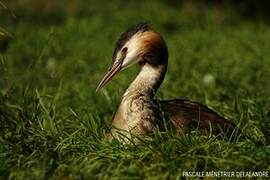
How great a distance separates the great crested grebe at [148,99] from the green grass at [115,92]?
0.60 feet

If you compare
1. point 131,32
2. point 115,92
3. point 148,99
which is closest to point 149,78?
point 148,99

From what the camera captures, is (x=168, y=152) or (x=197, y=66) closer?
(x=168, y=152)

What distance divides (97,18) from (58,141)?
8.22 metres

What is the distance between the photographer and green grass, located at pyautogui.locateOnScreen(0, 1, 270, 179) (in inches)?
184

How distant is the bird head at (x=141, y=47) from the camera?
5586mm

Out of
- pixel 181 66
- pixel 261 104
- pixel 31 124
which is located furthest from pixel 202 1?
pixel 31 124

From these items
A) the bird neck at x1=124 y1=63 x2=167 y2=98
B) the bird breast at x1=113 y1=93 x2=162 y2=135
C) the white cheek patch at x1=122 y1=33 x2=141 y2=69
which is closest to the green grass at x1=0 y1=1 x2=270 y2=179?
the bird breast at x1=113 y1=93 x2=162 y2=135

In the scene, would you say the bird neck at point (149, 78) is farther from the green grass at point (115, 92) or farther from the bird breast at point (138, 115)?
the green grass at point (115, 92)

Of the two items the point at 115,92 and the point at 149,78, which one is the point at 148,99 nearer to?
the point at 149,78

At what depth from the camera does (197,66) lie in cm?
940

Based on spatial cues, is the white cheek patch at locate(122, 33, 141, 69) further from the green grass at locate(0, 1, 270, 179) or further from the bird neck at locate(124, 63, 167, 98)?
the green grass at locate(0, 1, 270, 179)

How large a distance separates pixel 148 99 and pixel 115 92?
76.3 inches

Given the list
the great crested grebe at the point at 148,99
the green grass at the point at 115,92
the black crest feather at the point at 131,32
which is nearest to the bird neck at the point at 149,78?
A: the great crested grebe at the point at 148,99

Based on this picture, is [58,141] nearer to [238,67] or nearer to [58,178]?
[58,178]
